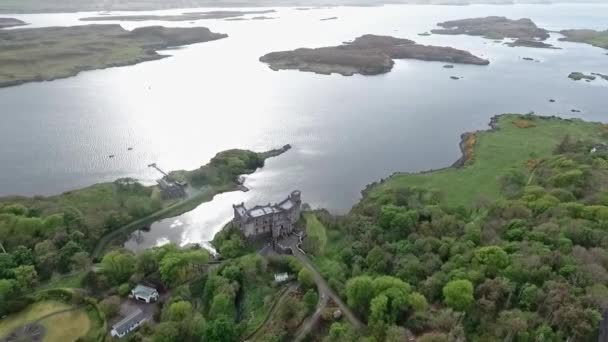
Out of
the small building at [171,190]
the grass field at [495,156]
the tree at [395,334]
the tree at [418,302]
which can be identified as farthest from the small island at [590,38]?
the tree at [395,334]

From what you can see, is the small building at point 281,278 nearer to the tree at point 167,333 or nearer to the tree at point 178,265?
the tree at point 178,265

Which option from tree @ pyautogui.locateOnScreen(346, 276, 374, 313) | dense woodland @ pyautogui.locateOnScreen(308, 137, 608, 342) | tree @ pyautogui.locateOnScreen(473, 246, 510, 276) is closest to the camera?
dense woodland @ pyautogui.locateOnScreen(308, 137, 608, 342)

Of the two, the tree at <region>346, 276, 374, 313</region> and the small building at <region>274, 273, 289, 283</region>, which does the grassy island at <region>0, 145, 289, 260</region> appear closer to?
the small building at <region>274, 273, 289, 283</region>

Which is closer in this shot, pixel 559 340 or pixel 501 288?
pixel 559 340

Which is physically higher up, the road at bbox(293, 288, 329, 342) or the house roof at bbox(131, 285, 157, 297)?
the house roof at bbox(131, 285, 157, 297)

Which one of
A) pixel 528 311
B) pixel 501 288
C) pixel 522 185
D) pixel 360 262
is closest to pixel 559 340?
pixel 528 311

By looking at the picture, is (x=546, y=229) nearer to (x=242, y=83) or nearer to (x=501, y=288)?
(x=501, y=288)

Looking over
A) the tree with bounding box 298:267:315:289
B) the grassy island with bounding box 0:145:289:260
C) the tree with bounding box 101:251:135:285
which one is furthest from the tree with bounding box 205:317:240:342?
the grassy island with bounding box 0:145:289:260
